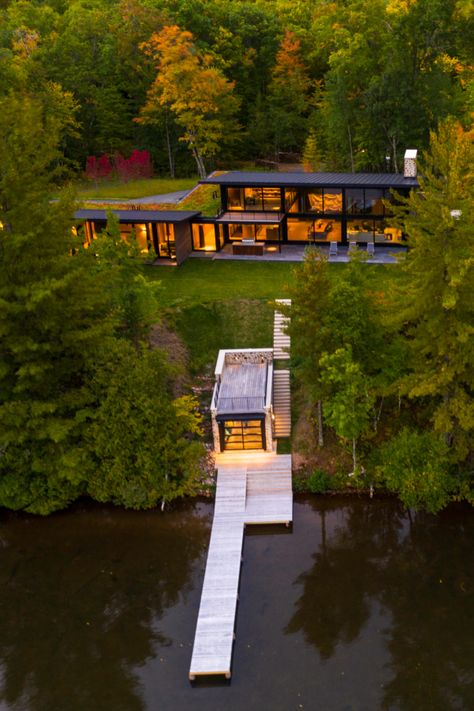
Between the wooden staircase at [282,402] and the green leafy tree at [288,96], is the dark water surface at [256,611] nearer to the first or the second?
the wooden staircase at [282,402]

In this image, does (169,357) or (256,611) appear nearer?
(256,611)

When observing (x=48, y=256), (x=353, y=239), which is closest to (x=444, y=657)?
(x=48, y=256)

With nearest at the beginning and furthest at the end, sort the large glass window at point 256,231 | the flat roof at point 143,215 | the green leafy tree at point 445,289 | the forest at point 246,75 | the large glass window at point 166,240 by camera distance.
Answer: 1. the green leafy tree at point 445,289
2. the flat roof at point 143,215
3. the large glass window at point 166,240
4. the large glass window at point 256,231
5. the forest at point 246,75

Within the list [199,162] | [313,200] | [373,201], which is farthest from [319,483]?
[199,162]

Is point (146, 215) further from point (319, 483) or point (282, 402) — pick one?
point (319, 483)

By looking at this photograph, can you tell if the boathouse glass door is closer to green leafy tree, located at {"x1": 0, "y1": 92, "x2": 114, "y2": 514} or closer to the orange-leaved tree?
green leafy tree, located at {"x1": 0, "y1": 92, "x2": 114, "y2": 514}

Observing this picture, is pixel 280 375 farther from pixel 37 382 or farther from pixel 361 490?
pixel 37 382

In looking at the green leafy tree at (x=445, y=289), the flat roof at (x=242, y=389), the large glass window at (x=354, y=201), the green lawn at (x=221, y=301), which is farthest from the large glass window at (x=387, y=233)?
the green leafy tree at (x=445, y=289)
